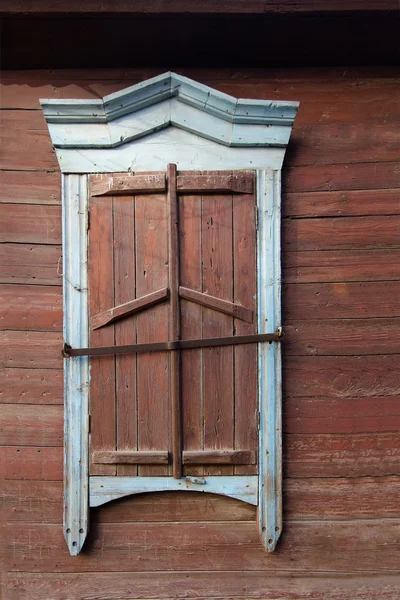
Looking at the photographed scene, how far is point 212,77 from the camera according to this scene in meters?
2.41

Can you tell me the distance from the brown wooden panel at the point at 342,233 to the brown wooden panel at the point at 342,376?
60 cm

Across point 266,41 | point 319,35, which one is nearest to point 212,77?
point 266,41

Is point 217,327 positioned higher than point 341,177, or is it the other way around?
point 341,177

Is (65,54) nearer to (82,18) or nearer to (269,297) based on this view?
(82,18)

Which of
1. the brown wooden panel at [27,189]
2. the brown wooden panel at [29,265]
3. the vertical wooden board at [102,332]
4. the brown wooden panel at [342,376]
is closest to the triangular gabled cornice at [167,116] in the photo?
the brown wooden panel at [27,189]

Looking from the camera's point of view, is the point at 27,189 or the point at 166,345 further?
the point at 27,189

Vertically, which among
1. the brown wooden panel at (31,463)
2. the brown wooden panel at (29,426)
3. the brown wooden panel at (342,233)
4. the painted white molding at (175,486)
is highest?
the brown wooden panel at (342,233)

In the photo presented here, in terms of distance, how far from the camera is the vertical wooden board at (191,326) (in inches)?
89.7

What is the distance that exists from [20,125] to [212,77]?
1073mm

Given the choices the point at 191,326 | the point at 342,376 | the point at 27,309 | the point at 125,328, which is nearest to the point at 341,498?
the point at 342,376

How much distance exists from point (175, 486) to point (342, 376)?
41.1 inches

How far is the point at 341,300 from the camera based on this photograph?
236cm

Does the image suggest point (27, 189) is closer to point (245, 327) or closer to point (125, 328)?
point (125, 328)

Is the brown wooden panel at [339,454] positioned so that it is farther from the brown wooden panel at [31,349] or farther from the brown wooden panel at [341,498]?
the brown wooden panel at [31,349]
